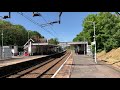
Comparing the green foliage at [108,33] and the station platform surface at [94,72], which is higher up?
the green foliage at [108,33]

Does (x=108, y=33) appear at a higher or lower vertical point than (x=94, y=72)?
higher

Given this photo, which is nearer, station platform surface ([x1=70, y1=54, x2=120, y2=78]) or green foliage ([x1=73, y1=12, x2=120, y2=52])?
station platform surface ([x1=70, y1=54, x2=120, y2=78])

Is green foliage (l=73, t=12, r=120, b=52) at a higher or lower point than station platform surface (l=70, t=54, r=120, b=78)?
higher

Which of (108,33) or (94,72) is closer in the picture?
(94,72)

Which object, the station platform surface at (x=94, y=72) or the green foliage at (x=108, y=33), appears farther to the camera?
the green foliage at (x=108, y=33)
